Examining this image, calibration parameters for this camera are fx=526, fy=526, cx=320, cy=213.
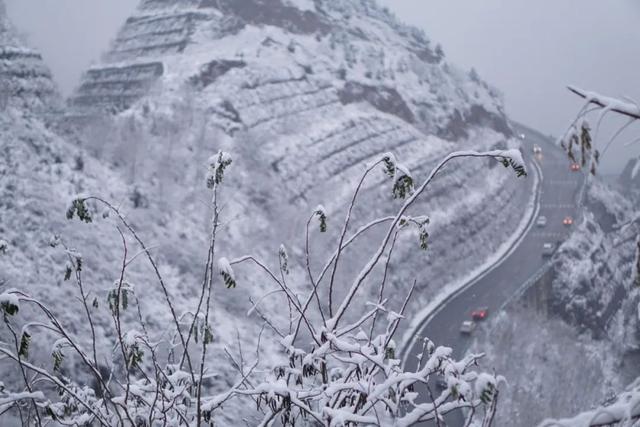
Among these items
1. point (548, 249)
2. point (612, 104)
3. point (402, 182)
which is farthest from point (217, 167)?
point (548, 249)

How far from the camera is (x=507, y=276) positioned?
41750 millimetres

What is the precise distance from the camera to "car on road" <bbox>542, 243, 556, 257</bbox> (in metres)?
44.3

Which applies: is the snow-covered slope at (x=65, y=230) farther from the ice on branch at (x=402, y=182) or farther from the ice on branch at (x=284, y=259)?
the ice on branch at (x=402, y=182)

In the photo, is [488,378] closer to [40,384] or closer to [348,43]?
[40,384]

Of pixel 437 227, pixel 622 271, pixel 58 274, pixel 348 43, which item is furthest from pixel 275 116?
pixel 622 271

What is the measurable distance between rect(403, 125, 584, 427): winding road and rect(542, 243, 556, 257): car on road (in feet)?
1.64

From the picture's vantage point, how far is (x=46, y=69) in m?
42.7

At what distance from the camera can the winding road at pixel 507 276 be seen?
32000 mm

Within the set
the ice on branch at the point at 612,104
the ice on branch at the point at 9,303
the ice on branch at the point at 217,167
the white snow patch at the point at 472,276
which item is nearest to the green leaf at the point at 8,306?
the ice on branch at the point at 9,303

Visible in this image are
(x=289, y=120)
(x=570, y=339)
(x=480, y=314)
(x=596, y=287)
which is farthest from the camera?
(x=289, y=120)

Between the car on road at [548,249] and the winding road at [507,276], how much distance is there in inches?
19.7

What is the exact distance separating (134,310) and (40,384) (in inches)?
309

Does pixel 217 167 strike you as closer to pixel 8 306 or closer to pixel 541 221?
pixel 8 306

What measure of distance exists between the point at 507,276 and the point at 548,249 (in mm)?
5977
